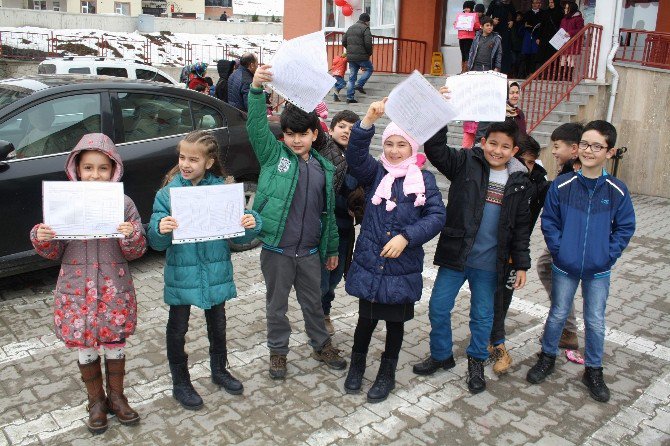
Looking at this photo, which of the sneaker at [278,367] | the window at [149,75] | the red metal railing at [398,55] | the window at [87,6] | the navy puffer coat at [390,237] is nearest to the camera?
the navy puffer coat at [390,237]

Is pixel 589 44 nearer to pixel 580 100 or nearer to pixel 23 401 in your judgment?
pixel 580 100

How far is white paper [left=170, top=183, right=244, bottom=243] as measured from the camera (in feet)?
10.3

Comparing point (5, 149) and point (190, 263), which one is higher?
point (5, 149)

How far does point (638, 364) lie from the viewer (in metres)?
4.26

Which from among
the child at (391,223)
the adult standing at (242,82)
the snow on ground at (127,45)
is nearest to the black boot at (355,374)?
the child at (391,223)

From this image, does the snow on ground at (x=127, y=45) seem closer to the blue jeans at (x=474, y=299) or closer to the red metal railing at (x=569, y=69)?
the red metal railing at (x=569, y=69)

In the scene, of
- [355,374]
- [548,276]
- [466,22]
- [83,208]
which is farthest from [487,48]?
[83,208]

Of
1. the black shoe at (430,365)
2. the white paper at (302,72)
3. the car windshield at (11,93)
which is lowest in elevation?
the black shoe at (430,365)

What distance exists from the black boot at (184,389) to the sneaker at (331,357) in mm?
921

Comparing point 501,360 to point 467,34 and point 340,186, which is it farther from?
point 467,34

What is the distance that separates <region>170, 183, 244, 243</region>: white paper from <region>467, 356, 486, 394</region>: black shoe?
1.71 m

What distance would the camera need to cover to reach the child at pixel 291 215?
11.8 feet

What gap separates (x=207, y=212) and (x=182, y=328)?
2.31 ft

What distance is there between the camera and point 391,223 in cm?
345
